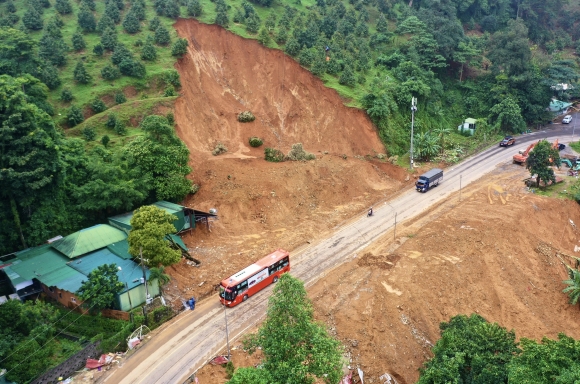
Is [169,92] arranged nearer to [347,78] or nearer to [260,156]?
[260,156]

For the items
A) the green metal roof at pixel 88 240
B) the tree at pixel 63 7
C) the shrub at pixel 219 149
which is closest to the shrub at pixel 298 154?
the shrub at pixel 219 149

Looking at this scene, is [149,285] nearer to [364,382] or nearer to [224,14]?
[364,382]

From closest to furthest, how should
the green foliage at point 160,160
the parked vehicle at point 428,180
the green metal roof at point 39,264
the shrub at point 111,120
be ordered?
the green metal roof at point 39,264, the green foliage at point 160,160, the shrub at point 111,120, the parked vehicle at point 428,180

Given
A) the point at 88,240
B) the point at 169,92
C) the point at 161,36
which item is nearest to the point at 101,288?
the point at 88,240

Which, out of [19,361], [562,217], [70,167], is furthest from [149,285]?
[562,217]

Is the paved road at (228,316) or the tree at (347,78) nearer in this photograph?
the paved road at (228,316)

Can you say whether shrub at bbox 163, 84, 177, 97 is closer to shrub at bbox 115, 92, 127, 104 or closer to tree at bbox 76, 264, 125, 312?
shrub at bbox 115, 92, 127, 104

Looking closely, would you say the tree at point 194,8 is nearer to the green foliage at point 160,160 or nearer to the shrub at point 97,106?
the shrub at point 97,106
